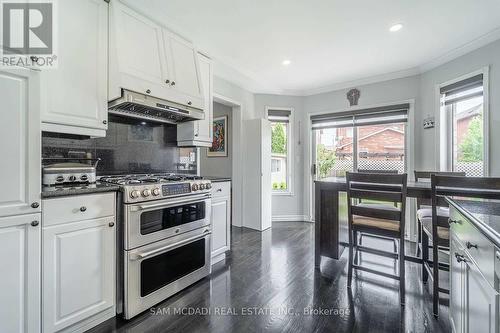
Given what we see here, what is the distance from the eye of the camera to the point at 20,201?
129 centimetres

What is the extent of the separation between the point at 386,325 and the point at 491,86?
9.35 ft

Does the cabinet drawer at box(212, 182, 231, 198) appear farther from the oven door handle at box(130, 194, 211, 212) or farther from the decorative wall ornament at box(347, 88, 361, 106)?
the decorative wall ornament at box(347, 88, 361, 106)

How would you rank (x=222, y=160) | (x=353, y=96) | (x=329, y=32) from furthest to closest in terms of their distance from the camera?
(x=222, y=160), (x=353, y=96), (x=329, y=32)

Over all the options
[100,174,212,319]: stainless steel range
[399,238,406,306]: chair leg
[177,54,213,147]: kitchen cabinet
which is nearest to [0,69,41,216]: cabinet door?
[100,174,212,319]: stainless steel range

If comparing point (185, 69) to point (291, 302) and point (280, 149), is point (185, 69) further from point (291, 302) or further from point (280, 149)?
point (280, 149)

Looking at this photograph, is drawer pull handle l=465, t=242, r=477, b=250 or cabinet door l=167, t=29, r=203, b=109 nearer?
drawer pull handle l=465, t=242, r=477, b=250

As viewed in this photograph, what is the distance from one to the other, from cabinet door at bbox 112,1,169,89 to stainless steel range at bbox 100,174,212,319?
905 mm

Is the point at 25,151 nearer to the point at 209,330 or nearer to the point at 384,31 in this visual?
the point at 209,330

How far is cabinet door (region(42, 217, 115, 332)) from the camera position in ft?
4.56

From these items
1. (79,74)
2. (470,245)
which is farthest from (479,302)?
(79,74)

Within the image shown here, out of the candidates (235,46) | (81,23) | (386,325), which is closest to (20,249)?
(81,23)

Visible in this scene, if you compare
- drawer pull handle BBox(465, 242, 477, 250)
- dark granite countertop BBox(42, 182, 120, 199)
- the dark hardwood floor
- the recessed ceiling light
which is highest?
the recessed ceiling light

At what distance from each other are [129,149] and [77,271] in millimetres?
1282

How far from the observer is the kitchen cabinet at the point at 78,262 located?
1.39 metres
